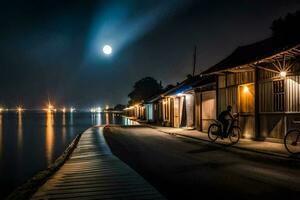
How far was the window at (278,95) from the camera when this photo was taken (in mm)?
15750

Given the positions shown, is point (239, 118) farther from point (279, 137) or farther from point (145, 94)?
point (145, 94)

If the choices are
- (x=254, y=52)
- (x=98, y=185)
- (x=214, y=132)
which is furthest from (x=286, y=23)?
(x=98, y=185)

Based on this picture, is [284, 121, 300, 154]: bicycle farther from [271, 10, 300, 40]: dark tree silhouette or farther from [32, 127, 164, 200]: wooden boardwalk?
[271, 10, 300, 40]: dark tree silhouette

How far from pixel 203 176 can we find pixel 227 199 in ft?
7.65

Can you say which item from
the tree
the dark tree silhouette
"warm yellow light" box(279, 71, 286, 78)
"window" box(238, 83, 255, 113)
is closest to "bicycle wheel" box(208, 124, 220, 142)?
"window" box(238, 83, 255, 113)

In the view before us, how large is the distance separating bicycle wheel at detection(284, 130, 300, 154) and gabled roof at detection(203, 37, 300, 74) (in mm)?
3144

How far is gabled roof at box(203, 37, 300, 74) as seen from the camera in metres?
14.6

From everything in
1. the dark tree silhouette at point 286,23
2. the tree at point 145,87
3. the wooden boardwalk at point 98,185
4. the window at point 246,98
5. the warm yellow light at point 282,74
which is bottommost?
the wooden boardwalk at point 98,185

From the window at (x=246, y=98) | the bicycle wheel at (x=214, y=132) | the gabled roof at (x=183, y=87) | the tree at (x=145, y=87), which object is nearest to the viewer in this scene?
Result: the bicycle wheel at (x=214, y=132)

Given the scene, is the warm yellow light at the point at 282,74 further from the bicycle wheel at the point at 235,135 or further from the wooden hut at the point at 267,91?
the bicycle wheel at the point at 235,135

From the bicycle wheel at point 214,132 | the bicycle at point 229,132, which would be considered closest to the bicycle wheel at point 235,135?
the bicycle at point 229,132

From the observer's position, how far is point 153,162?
11.8 m

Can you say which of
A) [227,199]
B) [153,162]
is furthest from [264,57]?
[227,199]

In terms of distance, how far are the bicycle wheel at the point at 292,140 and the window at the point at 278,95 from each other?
319 cm
